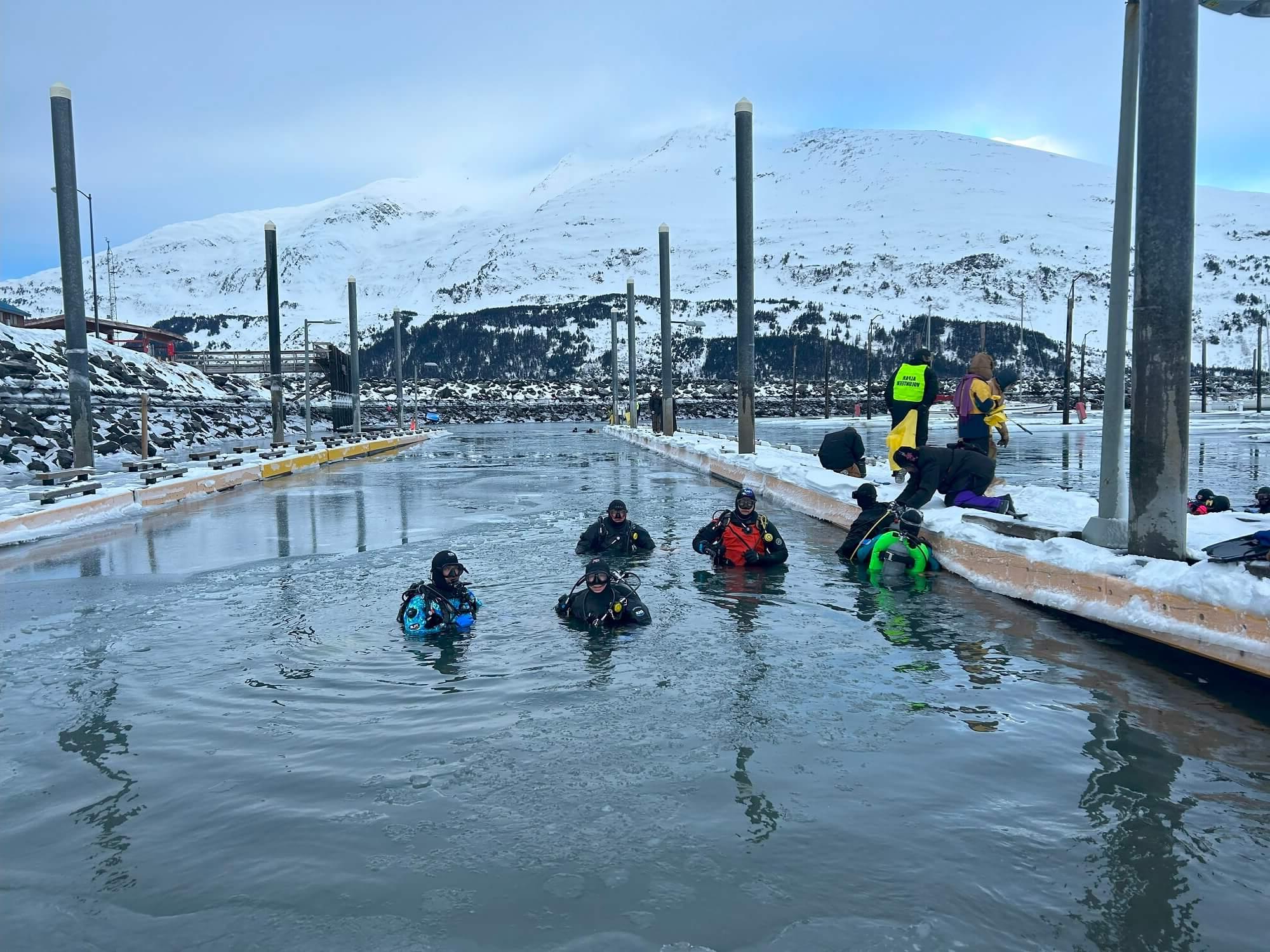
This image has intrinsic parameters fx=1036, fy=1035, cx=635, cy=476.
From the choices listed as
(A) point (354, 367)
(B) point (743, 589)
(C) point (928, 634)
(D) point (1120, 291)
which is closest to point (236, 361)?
(A) point (354, 367)

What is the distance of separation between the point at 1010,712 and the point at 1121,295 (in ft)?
15.6

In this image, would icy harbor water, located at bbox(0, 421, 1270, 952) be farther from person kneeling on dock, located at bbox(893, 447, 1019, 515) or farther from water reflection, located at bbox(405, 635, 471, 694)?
person kneeling on dock, located at bbox(893, 447, 1019, 515)

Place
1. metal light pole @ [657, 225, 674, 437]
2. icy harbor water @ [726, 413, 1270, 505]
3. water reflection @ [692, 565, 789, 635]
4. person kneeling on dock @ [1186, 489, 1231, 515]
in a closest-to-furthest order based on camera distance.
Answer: water reflection @ [692, 565, 789, 635], person kneeling on dock @ [1186, 489, 1231, 515], icy harbor water @ [726, 413, 1270, 505], metal light pole @ [657, 225, 674, 437]

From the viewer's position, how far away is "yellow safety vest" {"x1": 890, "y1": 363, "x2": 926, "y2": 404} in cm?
1416

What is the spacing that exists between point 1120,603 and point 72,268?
19205 mm

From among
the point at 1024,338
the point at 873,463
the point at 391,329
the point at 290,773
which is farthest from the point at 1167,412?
the point at 391,329

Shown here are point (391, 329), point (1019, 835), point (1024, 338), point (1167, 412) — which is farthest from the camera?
point (391, 329)

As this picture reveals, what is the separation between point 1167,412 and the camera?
7.59 meters

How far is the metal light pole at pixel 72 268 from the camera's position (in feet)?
64.5

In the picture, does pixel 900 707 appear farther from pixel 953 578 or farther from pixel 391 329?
pixel 391 329

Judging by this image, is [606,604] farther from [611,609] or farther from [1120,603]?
[1120,603]

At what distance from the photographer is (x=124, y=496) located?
17.6 meters

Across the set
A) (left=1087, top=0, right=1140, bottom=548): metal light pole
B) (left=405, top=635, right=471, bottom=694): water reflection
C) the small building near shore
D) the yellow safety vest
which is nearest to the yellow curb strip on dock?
(left=1087, top=0, right=1140, bottom=548): metal light pole

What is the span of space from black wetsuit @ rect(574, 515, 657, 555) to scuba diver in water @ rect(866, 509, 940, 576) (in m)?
2.67
